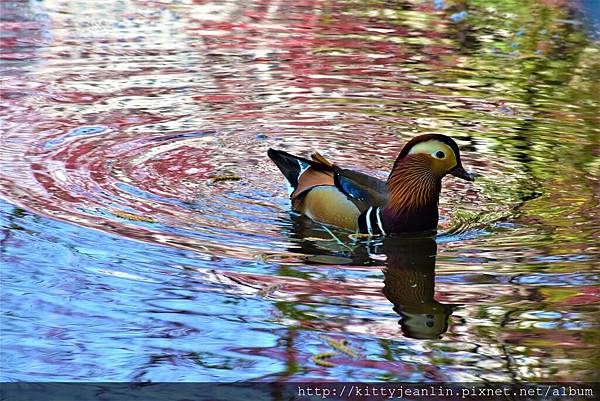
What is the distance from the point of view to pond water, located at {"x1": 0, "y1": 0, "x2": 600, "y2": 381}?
5.36 m

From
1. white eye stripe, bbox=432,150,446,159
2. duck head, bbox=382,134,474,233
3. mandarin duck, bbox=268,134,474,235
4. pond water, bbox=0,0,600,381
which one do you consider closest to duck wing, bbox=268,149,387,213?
mandarin duck, bbox=268,134,474,235

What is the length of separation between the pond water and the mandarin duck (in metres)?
0.14

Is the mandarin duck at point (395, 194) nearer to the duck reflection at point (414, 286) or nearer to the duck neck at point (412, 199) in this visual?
the duck neck at point (412, 199)

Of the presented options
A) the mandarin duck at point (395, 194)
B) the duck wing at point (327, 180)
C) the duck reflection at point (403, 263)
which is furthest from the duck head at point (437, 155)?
the duck reflection at point (403, 263)

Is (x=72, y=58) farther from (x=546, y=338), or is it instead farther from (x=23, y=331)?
(x=546, y=338)

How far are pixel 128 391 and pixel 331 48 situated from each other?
7.93 metres

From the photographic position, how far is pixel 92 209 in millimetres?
7273

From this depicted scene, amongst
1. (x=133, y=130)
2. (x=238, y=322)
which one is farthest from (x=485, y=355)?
(x=133, y=130)

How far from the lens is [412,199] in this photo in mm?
7281

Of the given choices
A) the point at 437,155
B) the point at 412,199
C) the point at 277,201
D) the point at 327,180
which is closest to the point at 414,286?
the point at 412,199

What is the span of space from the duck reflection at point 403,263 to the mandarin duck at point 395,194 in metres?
0.10

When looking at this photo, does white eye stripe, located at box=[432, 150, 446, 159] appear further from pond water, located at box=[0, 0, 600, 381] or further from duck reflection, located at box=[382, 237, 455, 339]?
duck reflection, located at box=[382, 237, 455, 339]

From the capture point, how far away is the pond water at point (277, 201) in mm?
5355

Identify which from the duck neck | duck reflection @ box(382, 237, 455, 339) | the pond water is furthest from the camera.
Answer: the duck neck
